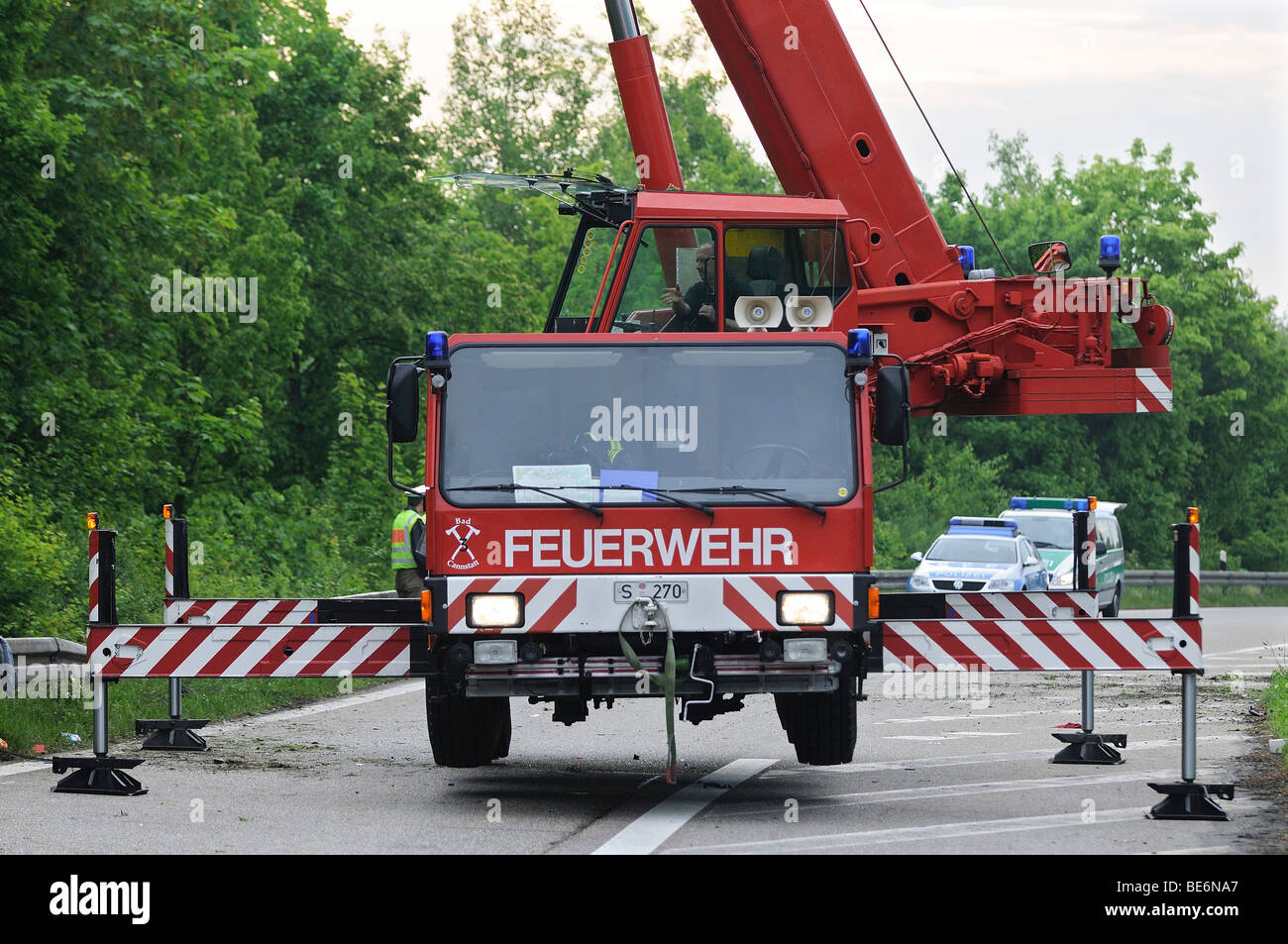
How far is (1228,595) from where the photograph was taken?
41.6 metres

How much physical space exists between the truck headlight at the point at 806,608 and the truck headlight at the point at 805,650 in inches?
1.2

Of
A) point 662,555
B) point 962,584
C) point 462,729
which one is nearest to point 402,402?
point 662,555

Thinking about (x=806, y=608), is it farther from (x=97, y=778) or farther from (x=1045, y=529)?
(x=1045, y=529)

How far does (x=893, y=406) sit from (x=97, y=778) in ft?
15.4

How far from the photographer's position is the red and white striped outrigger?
9383mm

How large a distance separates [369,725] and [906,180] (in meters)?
Answer: 5.82

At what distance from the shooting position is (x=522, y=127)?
73125 millimetres

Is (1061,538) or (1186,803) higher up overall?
(1186,803)

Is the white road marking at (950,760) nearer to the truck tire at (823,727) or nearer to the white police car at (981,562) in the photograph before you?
the truck tire at (823,727)

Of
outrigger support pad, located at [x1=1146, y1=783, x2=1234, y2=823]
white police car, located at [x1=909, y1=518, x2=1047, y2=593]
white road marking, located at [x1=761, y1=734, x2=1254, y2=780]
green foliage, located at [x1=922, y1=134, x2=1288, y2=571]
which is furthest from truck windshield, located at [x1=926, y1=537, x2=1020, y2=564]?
green foliage, located at [x1=922, y1=134, x2=1288, y2=571]

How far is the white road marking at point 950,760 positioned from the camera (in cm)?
1166

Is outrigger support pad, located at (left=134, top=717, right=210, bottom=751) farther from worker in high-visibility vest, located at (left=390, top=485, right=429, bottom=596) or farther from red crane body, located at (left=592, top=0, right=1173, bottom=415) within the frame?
worker in high-visibility vest, located at (left=390, top=485, right=429, bottom=596)

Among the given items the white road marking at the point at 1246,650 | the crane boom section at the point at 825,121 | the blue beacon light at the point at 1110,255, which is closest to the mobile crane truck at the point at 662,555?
the blue beacon light at the point at 1110,255
